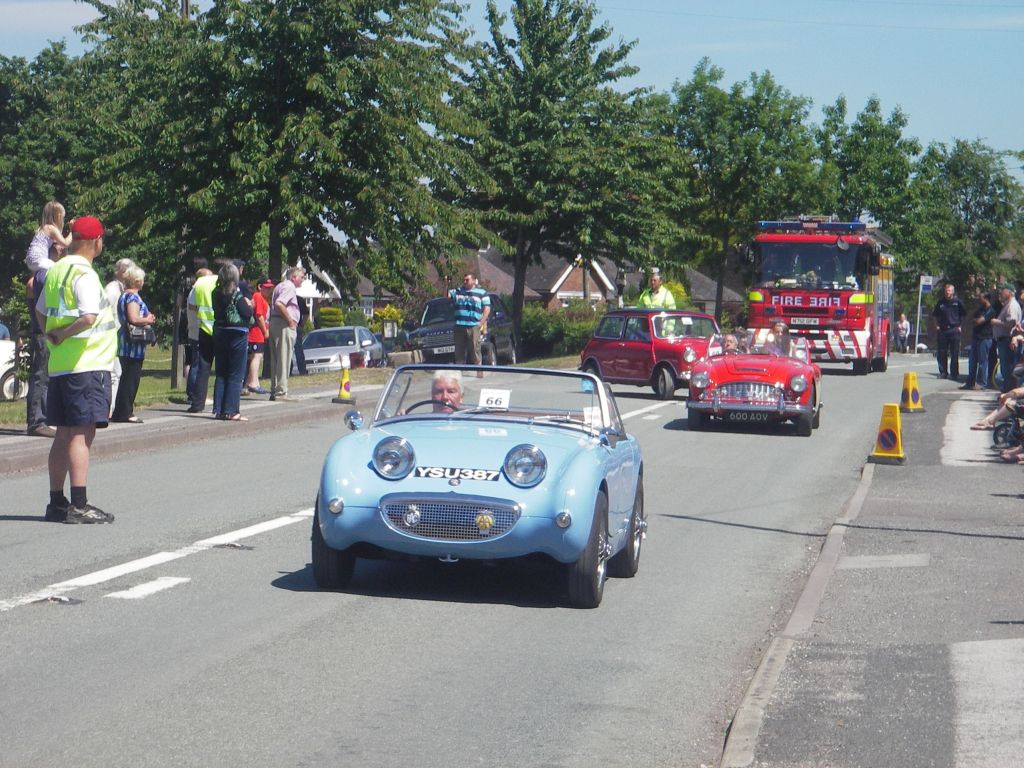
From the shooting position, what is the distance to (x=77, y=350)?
9.73 m

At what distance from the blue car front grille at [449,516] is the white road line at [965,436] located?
9.59 meters

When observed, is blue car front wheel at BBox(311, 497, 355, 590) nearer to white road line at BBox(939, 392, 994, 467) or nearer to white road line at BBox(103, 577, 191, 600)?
white road line at BBox(103, 577, 191, 600)

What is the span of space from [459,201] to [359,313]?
137 feet

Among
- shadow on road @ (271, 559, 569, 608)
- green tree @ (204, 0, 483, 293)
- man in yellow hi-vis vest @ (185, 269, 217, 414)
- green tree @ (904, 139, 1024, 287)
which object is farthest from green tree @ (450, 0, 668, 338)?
green tree @ (904, 139, 1024, 287)

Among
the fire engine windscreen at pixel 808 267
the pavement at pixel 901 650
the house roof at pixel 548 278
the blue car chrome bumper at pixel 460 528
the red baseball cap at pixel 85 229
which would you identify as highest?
the house roof at pixel 548 278

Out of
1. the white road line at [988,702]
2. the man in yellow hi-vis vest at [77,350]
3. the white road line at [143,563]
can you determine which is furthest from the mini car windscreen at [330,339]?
the white road line at [988,702]

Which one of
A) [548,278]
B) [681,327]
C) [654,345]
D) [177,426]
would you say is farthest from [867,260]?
[548,278]

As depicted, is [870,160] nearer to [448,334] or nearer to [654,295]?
[448,334]

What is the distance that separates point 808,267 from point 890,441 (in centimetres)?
1779

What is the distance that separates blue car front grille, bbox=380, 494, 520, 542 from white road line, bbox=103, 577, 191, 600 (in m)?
1.34

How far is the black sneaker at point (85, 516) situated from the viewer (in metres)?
10.1

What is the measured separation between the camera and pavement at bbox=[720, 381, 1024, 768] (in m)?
Result: 5.29

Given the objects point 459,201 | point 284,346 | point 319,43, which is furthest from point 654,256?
point 284,346

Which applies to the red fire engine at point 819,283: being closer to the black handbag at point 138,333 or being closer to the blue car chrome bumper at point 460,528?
the black handbag at point 138,333
